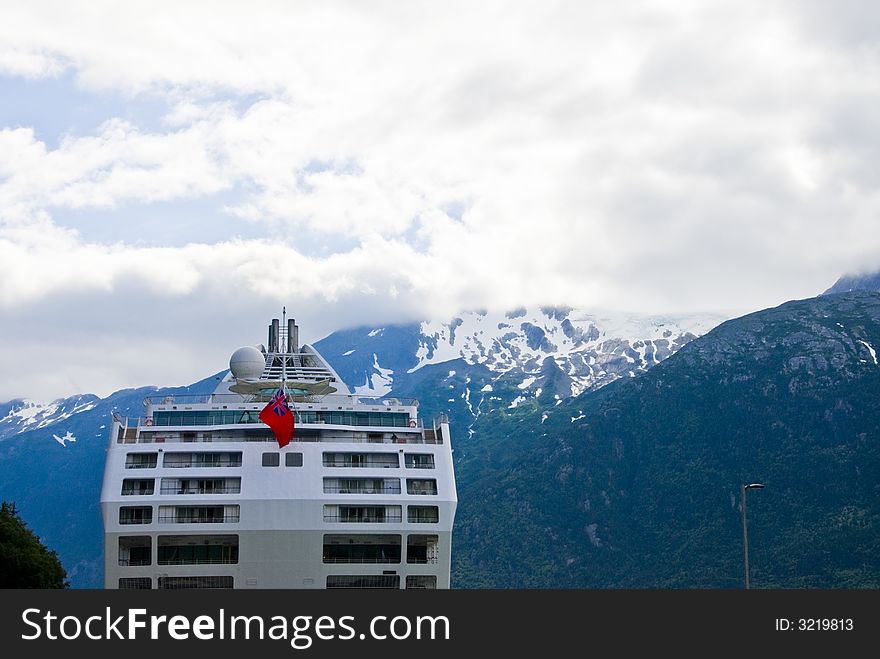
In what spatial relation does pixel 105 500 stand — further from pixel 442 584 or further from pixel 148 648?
pixel 148 648

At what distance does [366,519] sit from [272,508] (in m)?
4.35

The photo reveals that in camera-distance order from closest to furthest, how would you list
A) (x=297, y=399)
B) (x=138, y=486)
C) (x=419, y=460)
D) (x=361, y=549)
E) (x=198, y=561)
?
(x=198, y=561) < (x=361, y=549) < (x=138, y=486) < (x=419, y=460) < (x=297, y=399)

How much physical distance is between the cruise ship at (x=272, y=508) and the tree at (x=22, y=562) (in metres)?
4.84

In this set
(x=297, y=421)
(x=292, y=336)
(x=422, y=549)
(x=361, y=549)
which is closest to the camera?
(x=361, y=549)

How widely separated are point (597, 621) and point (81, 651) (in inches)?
490

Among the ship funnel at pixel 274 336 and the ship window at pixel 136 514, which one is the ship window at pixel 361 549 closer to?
the ship window at pixel 136 514

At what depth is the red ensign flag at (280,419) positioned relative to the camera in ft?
200

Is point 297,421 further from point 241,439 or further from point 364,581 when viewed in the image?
point 364,581

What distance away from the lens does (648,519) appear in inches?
7638

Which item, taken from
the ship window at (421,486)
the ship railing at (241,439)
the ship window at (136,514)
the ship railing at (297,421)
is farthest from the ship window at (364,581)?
the ship window at (136,514)

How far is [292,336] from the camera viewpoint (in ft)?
270

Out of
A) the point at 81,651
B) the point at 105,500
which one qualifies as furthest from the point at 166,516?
the point at 81,651

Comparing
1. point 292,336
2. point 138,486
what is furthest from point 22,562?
point 292,336

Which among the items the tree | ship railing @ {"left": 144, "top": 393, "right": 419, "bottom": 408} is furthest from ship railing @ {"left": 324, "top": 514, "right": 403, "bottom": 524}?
the tree
